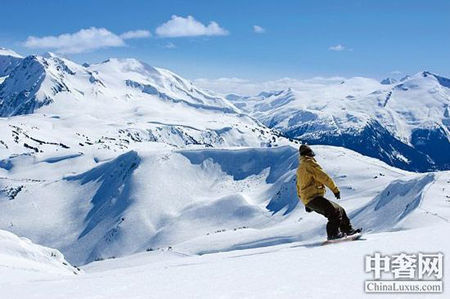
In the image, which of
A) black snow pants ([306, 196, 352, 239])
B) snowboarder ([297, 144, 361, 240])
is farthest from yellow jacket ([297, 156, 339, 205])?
black snow pants ([306, 196, 352, 239])

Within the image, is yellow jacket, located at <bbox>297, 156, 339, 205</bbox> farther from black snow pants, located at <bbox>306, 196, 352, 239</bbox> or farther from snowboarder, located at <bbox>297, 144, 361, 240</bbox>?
black snow pants, located at <bbox>306, 196, 352, 239</bbox>

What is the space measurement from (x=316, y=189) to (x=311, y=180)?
0.35m

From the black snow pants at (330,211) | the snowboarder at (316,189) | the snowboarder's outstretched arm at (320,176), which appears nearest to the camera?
the snowboarder's outstretched arm at (320,176)

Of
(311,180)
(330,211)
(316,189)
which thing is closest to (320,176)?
(311,180)

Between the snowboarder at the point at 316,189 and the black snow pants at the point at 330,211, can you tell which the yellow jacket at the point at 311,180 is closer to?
the snowboarder at the point at 316,189

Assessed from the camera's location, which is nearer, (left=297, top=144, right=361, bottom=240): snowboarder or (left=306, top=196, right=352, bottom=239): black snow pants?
(left=297, top=144, right=361, bottom=240): snowboarder

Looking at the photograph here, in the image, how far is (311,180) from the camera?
17672 mm

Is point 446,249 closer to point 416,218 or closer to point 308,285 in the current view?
point 308,285

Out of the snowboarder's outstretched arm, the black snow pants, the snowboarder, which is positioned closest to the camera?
the snowboarder's outstretched arm

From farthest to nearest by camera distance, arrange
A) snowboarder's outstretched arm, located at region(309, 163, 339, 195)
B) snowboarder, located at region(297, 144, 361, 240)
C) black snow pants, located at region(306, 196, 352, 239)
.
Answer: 1. black snow pants, located at region(306, 196, 352, 239)
2. snowboarder, located at region(297, 144, 361, 240)
3. snowboarder's outstretched arm, located at region(309, 163, 339, 195)

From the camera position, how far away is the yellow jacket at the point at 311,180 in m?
17.3

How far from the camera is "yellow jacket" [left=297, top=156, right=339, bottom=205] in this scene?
17312 millimetres

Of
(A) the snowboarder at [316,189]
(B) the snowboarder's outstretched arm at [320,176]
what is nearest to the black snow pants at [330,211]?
(A) the snowboarder at [316,189]

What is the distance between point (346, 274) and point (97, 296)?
5.59 m
